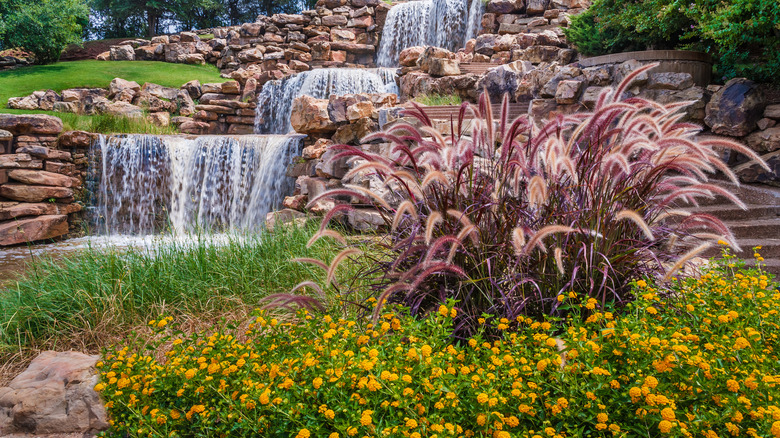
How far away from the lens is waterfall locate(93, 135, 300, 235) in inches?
380

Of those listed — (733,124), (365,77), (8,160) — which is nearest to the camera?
(733,124)

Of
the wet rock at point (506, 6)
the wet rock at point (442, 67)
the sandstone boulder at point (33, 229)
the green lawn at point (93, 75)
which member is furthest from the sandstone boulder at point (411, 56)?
the sandstone boulder at point (33, 229)

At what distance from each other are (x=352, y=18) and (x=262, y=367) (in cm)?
1834

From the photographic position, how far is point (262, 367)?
181cm

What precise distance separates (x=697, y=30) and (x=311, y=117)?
579cm

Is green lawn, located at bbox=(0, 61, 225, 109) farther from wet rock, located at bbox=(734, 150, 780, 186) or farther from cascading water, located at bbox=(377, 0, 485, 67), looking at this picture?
wet rock, located at bbox=(734, 150, 780, 186)

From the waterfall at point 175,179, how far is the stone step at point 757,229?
25.0ft

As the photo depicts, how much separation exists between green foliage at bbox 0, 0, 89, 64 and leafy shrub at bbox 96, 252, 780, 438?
17.6m

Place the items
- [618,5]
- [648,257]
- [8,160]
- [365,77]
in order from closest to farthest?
[648,257]
[618,5]
[8,160]
[365,77]

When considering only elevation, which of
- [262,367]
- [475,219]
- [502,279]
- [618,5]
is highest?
[618,5]

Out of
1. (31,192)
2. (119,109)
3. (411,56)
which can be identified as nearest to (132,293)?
(31,192)

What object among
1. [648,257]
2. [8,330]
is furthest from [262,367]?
[8,330]

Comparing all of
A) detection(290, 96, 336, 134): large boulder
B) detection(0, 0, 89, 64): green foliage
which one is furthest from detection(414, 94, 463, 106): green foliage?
detection(0, 0, 89, 64): green foliage

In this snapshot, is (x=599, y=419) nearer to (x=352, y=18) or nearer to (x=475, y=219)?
(x=475, y=219)
